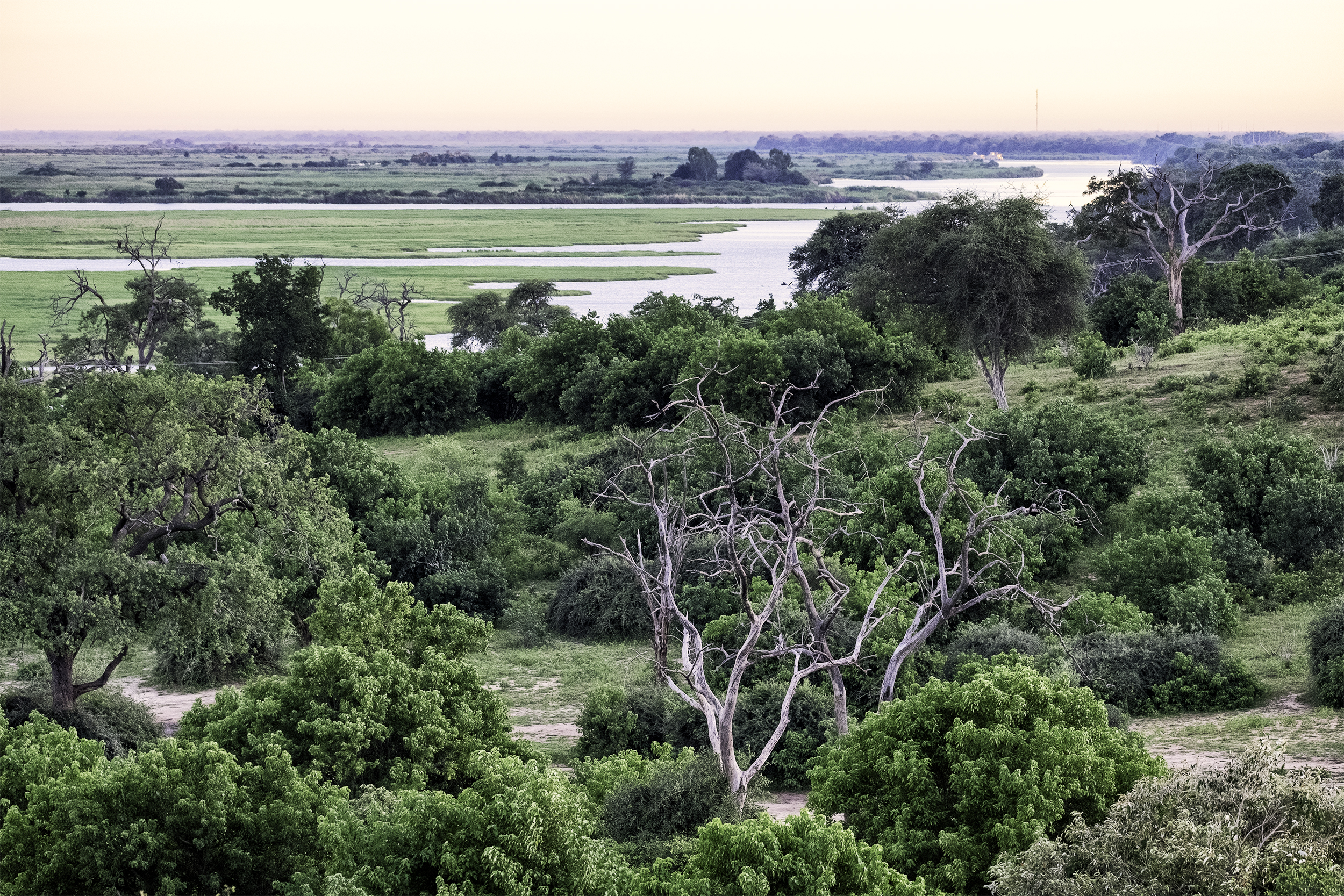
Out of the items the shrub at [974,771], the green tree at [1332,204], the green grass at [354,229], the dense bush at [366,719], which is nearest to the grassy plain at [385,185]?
the green grass at [354,229]

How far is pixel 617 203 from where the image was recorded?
13112cm

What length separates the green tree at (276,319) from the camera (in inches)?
1534

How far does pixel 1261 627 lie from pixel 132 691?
55.8 feet

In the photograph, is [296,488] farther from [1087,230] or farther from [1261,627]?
[1087,230]

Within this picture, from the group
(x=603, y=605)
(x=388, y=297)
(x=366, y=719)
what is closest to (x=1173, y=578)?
Result: (x=603, y=605)

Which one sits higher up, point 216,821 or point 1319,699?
point 216,821

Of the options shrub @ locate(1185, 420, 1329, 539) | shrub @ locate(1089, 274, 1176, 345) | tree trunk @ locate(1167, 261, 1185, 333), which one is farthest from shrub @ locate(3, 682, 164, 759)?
tree trunk @ locate(1167, 261, 1185, 333)

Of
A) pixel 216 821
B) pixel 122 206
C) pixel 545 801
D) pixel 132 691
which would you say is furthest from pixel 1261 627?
pixel 122 206

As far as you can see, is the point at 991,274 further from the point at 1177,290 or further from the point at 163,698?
the point at 163,698

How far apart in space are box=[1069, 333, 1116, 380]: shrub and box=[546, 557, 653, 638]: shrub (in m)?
15.5

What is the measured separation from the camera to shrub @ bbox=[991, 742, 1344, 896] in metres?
7.13

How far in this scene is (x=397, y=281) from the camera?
70.2m

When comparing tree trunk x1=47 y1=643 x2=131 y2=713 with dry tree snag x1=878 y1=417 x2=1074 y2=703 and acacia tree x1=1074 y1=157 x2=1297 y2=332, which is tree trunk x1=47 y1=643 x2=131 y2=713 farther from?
acacia tree x1=1074 y1=157 x2=1297 y2=332

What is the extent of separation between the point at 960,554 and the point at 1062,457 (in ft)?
32.2
